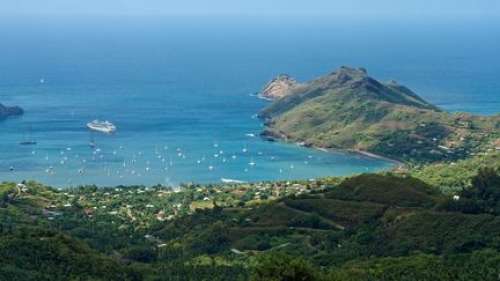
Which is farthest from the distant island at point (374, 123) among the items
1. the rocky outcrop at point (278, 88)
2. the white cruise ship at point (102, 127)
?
Result: the white cruise ship at point (102, 127)

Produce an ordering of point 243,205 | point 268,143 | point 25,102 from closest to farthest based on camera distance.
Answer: point 243,205 → point 268,143 → point 25,102

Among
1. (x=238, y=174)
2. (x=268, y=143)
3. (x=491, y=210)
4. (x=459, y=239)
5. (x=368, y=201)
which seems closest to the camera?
(x=459, y=239)

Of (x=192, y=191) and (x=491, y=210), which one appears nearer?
(x=491, y=210)

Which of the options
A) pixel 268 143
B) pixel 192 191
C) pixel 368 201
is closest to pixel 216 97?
pixel 268 143

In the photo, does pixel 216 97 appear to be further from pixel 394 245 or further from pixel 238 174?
pixel 394 245

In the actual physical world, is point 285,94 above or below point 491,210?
above

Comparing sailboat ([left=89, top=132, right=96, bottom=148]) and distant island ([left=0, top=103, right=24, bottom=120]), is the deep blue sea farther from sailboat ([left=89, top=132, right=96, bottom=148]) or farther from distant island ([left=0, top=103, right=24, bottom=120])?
distant island ([left=0, top=103, right=24, bottom=120])

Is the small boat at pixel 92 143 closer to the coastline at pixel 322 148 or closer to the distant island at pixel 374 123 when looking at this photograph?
the coastline at pixel 322 148
